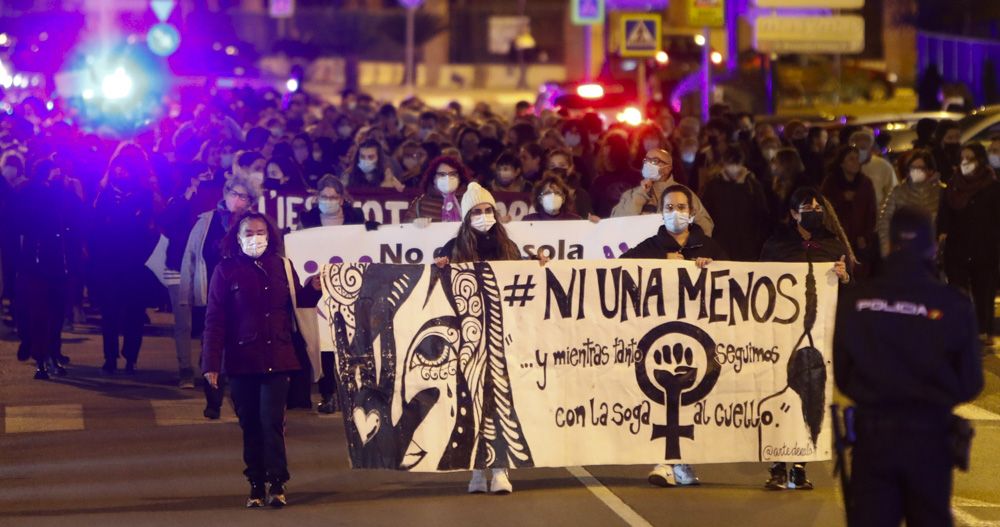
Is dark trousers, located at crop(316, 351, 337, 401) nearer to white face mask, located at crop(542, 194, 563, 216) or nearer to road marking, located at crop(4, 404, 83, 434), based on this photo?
road marking, located at crop(4, 404, 83, 434)

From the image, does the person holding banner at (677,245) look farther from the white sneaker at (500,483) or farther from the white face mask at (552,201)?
the white face mask at (552,201)

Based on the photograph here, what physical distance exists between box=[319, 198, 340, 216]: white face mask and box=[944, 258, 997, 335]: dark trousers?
586 cm

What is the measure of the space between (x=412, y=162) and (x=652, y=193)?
501 cm

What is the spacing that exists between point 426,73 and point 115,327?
4838cm

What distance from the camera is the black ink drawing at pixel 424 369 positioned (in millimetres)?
9922

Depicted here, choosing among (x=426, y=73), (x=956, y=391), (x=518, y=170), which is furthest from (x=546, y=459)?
(x=426, y=73)

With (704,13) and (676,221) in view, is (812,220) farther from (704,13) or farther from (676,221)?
(704,13)

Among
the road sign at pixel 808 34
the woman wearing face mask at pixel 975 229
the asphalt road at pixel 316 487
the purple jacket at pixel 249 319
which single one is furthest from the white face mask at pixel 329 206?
the road sign at pixel 808 34

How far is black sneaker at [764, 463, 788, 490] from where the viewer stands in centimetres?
1017

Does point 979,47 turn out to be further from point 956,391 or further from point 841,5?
point 956,391

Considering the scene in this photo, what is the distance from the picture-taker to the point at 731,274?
33.4 feet

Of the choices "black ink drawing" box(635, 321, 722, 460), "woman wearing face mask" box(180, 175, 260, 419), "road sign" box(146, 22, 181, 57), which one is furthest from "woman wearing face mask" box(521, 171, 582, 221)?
"road sign" box(146, 22, 181, 57)

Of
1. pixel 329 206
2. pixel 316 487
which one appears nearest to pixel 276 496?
pixel 316 487

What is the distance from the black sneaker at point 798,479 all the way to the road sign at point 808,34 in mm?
17701
